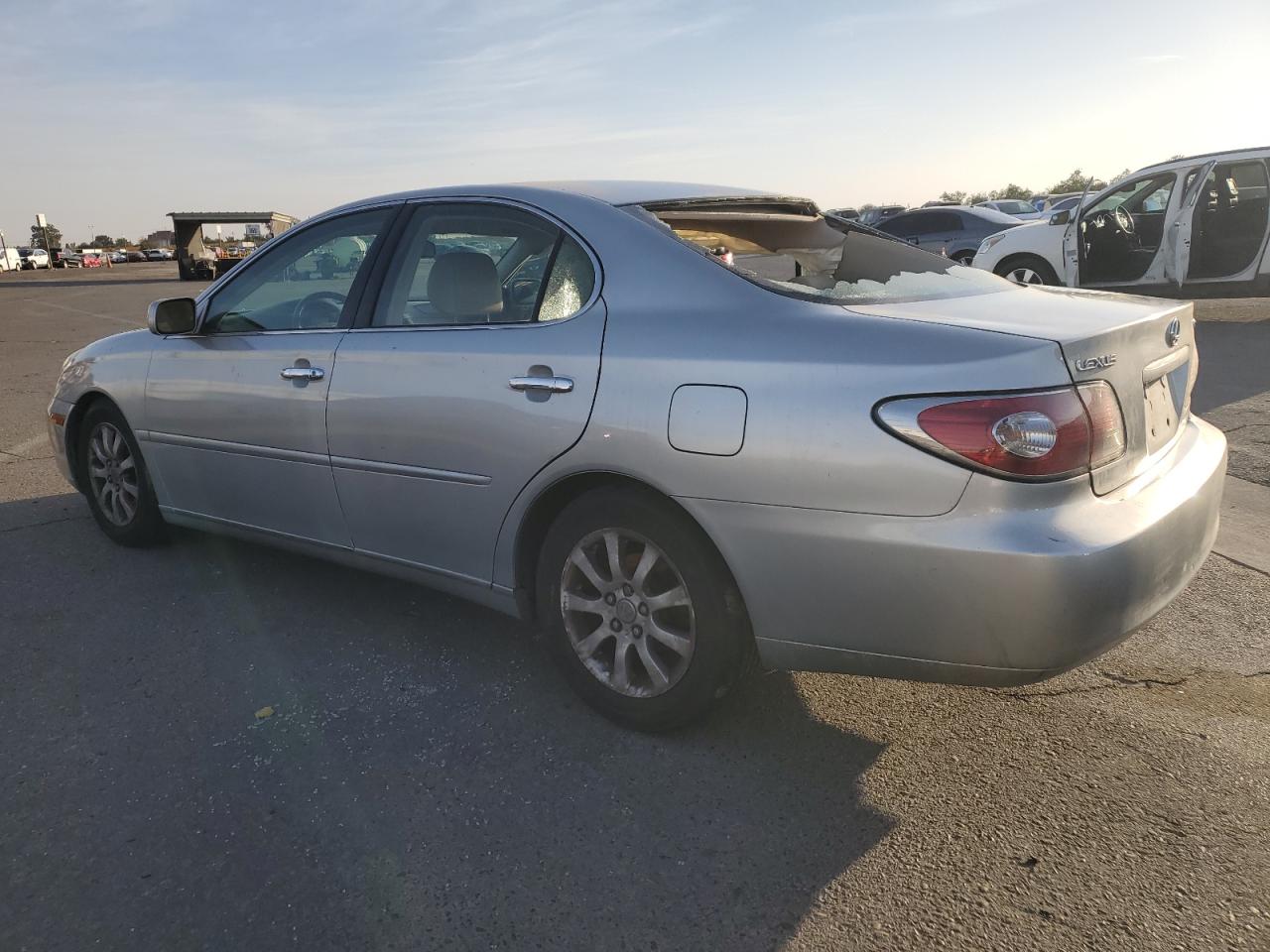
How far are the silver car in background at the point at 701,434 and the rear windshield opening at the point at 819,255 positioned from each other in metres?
0.02

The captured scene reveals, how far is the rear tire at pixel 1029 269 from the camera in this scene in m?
12.4

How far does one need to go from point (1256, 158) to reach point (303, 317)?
444 inches

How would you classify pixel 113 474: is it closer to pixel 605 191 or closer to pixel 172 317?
pixel 172 317

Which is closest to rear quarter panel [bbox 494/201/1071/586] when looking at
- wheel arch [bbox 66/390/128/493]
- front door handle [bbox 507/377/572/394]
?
front door handle [bbox 507/377/572/394]

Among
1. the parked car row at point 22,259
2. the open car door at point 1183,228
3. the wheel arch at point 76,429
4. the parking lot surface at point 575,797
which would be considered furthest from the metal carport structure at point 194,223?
the parking lot surface at point 575,797

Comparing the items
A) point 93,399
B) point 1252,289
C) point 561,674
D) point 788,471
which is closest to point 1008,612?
Answer: point 788,471

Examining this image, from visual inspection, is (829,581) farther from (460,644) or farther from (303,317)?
(303,317)

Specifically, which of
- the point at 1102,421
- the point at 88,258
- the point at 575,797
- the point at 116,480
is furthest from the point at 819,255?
the point at 88,258

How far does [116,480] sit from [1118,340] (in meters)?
→ 4.37

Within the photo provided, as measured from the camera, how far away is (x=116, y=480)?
15.8 feet

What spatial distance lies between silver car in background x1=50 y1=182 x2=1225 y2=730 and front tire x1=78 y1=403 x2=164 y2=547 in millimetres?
642

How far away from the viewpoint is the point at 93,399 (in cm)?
489

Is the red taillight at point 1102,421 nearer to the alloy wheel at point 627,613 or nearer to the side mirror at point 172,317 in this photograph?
the alloy wheel at point 627,613

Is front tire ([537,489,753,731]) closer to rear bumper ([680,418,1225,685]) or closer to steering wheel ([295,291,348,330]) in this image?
rear bumper ([680,418,1225,685])
